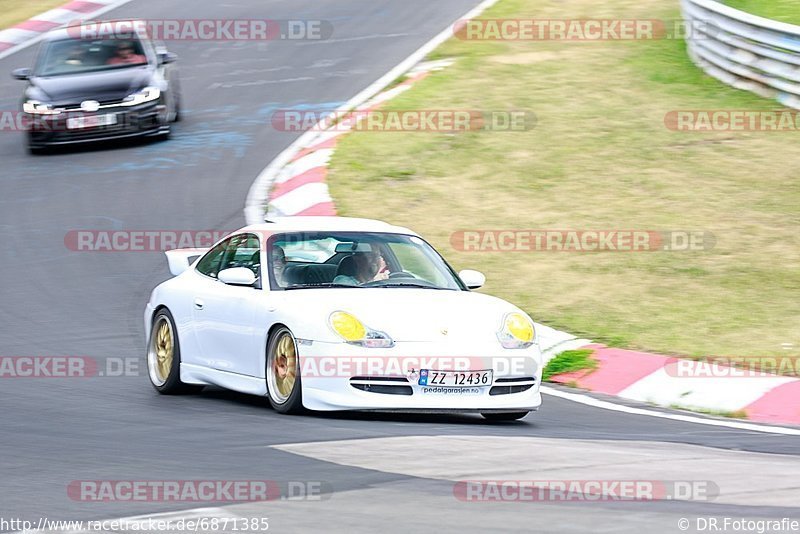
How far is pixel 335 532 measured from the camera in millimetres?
5359

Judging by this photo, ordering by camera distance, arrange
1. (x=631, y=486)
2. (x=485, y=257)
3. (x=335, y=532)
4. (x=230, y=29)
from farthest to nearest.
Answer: (x=230, y=29) → (x=485, y=257) → (x=631, y=486) → (x=335, y=532)

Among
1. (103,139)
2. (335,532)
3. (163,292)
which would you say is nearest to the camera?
(335,532)

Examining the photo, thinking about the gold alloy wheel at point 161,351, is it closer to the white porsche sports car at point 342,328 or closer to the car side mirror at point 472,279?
the white porsche sports car at point 342,328

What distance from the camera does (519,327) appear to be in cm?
866

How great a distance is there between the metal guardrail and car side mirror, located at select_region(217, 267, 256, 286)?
1074 cm

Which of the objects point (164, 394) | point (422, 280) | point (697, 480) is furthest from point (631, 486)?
point (164, 394)

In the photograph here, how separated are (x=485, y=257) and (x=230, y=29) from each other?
527 inches

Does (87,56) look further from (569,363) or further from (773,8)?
(569,363)

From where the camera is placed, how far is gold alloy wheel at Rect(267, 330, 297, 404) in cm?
837

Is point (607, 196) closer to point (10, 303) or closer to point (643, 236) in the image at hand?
point (643, 236)

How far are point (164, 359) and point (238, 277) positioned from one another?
4.37 feet

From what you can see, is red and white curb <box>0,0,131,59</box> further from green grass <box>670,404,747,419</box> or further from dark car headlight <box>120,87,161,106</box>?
green grass <box>670,404,747,419</box>

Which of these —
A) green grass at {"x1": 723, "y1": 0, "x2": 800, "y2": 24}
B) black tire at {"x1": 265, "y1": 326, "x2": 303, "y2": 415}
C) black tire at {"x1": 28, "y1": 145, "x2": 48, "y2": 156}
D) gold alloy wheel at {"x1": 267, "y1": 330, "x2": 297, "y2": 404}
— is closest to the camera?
black tire at {"x1": 265, "y1": 326, "x2": 303, "y2": 415}

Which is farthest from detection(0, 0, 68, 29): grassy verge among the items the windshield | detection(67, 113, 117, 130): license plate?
the windshield
